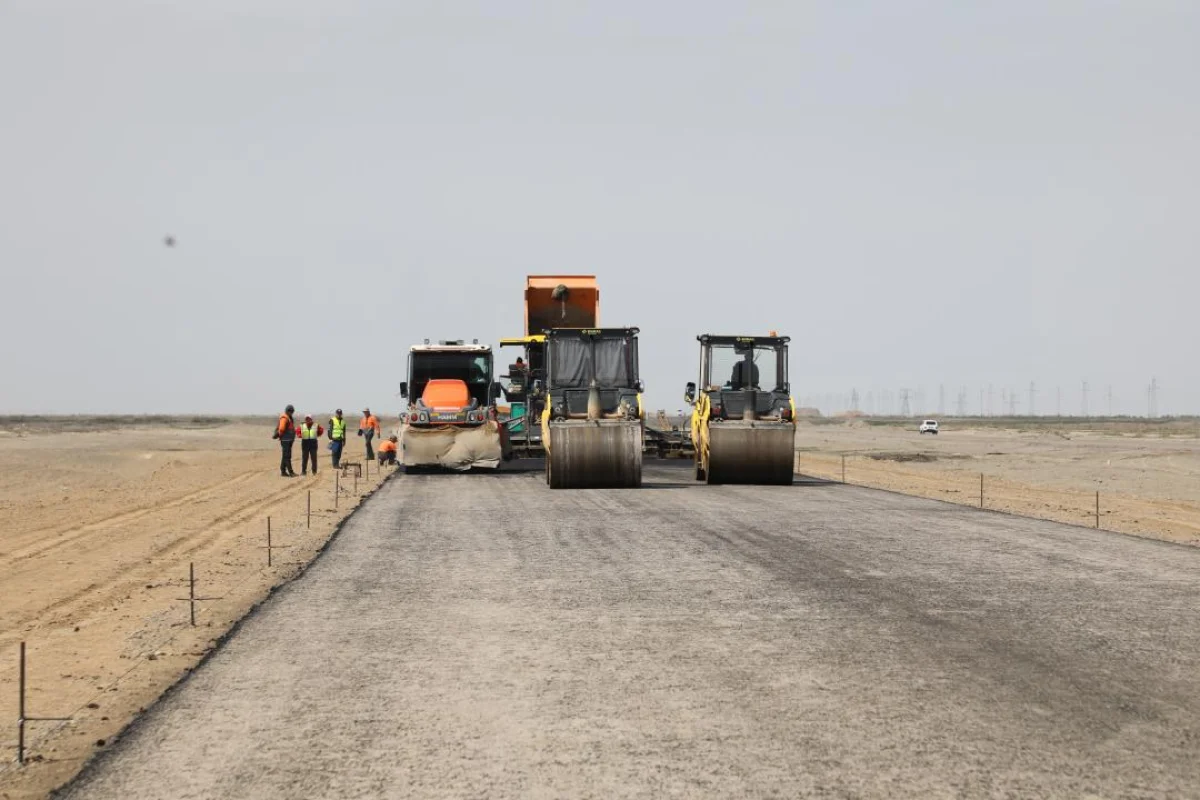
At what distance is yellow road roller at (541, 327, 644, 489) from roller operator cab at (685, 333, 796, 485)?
5.57ft

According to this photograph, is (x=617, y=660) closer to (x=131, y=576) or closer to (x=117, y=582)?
(x=117, y=582)

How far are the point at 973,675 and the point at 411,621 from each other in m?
4.71

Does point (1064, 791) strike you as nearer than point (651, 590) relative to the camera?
Yes

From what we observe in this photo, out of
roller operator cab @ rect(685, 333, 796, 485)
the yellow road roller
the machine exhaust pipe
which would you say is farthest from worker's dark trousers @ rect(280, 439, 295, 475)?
the machine exhaust pipe

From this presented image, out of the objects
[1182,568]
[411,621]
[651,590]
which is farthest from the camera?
[1182,568]

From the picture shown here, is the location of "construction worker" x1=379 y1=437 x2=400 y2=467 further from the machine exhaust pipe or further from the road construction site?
the road construction site

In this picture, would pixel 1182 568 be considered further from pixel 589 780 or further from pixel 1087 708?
pixel 589 780

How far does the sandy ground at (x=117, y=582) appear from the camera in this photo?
25.8 feet

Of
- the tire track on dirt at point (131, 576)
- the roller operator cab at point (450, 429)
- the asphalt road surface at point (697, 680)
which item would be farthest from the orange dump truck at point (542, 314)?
the asphalt road surface at point (697, 680)

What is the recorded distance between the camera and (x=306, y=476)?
3378cm

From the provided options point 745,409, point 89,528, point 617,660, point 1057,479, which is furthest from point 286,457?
point 617,660

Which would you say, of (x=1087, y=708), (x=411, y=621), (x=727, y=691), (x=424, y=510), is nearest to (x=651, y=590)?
(x=411, y=621)

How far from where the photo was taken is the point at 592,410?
25.7 meters

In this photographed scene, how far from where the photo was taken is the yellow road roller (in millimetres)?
25438
